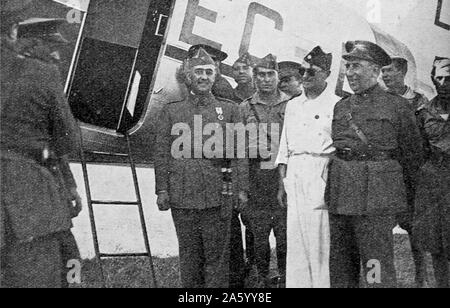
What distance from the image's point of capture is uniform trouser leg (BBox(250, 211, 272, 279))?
4578 millimetres

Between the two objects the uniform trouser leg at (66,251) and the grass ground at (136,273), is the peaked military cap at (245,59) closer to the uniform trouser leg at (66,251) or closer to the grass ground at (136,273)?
the grass ground at (136,273)

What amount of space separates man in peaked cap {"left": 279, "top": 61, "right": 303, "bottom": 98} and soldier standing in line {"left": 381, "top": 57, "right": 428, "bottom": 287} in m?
0.61

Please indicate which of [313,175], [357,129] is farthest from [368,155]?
[313,175]

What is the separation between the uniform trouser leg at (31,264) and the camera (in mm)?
3957

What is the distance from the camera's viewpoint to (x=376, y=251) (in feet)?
14.4

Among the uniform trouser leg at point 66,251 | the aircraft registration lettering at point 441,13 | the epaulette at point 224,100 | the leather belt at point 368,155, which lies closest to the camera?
the uniform trouser leg at point 66,251

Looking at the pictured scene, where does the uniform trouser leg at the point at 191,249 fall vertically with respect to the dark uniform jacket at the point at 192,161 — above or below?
below

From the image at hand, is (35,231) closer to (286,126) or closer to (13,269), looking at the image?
(13,269)

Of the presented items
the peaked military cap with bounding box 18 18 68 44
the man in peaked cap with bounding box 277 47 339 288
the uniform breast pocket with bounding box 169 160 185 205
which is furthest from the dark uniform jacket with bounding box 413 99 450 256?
the peaked military cap with bounding box 18 18 68 44

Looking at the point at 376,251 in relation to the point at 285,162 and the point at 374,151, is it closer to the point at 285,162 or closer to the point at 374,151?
the point at 374,151

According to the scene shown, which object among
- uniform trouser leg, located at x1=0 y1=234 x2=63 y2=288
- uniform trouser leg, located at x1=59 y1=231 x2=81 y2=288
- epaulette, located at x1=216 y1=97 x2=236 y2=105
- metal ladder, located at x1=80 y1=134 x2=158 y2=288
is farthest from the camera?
epaulette, located at x1=216 y1=97 x2=236 y2=105

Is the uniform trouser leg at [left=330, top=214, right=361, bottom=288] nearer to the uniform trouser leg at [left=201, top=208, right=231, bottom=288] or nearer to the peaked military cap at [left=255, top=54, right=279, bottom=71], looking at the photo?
the uniform trouser leg at [left=201, top=208, right=231, bottom=288]

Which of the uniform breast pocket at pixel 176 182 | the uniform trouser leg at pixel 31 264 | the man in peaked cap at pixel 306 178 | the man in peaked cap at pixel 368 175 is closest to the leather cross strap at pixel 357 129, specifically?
the man in peaked cap at pixel 368 175

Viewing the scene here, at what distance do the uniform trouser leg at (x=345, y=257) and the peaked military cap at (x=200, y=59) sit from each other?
4.54 feet
